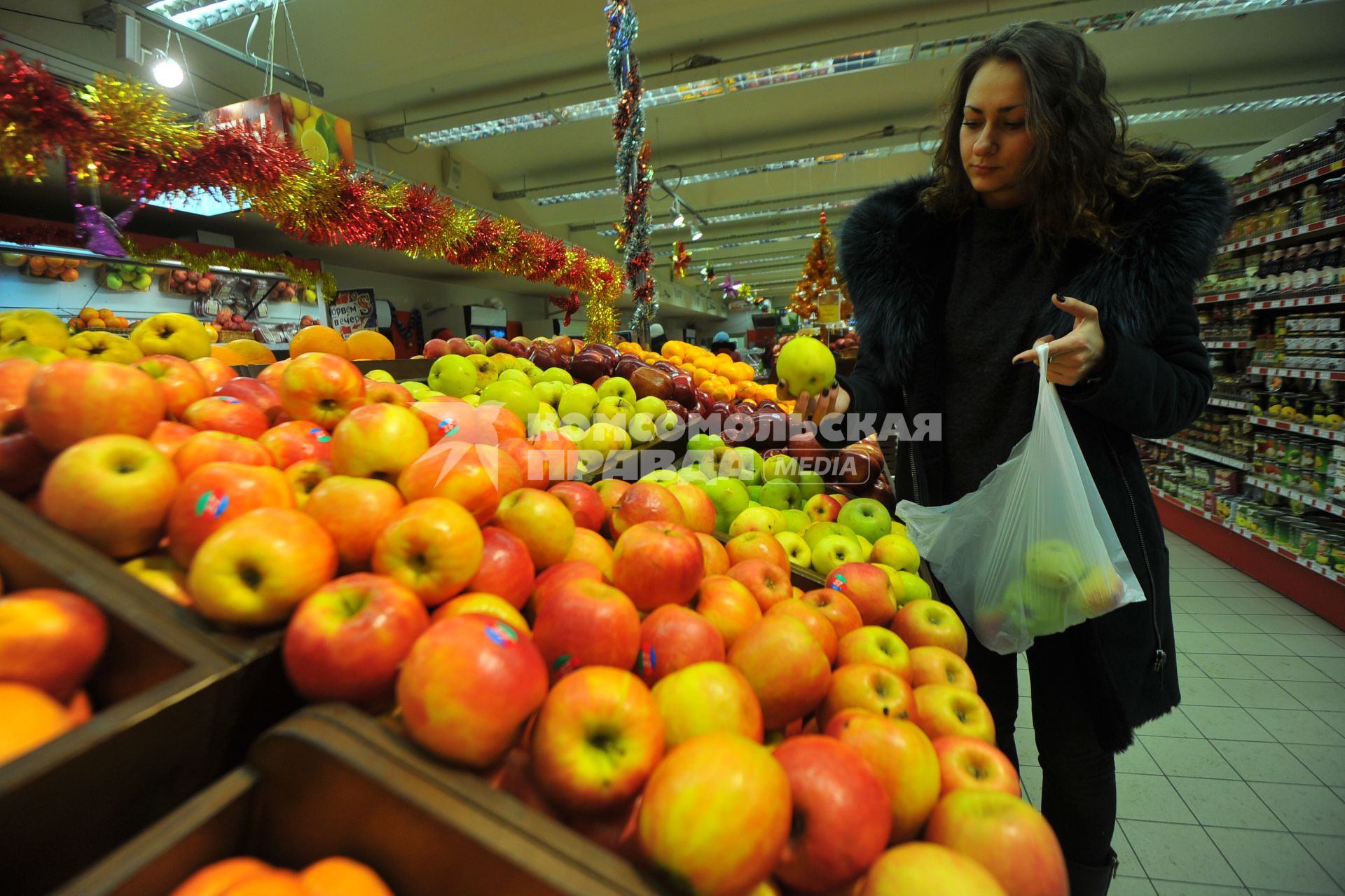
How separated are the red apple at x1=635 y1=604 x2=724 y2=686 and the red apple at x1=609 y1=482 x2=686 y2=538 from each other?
13.1 inches

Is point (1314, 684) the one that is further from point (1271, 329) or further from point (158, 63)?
point (158, 63)

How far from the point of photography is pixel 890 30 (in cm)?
568

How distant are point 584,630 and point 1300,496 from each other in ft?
16.8

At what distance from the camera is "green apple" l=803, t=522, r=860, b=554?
5.15 feet

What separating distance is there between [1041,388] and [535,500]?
1.07 meters

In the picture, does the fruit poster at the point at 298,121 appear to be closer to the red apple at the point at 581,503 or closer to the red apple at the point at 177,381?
the red apple at the point at 177,381

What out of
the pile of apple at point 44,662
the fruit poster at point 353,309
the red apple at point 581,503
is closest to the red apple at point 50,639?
the pile of apple at point 44,662

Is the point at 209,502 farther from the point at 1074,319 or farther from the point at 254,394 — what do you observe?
the point at 1074,319

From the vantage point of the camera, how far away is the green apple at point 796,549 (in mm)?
1518

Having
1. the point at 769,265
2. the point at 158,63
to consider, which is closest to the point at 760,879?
the point at 158,63

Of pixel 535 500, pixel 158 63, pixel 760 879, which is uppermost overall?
pixel 158 63

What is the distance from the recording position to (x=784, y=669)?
807 mm

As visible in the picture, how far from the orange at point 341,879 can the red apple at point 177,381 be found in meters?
0.89

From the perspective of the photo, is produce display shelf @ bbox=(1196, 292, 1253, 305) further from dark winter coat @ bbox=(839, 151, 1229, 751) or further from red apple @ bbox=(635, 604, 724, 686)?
red apple @ bbox=(635, 604, 724, 686)
